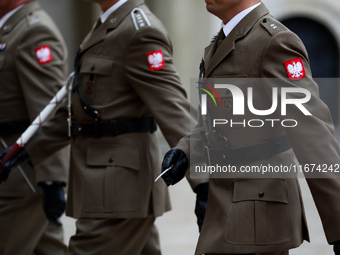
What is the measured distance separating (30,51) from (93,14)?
858cm

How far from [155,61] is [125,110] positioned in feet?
1.01

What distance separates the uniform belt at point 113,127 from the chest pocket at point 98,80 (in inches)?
4.8

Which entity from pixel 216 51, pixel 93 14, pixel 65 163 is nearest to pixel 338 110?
pixel 93 14

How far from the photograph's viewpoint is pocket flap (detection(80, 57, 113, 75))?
3227mm

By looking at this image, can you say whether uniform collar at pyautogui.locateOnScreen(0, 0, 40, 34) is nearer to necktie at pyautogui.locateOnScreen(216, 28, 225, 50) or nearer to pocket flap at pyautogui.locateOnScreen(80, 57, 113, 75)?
pocket flap at pyautogui.locateOnScreen(80, 57, 113, 75)

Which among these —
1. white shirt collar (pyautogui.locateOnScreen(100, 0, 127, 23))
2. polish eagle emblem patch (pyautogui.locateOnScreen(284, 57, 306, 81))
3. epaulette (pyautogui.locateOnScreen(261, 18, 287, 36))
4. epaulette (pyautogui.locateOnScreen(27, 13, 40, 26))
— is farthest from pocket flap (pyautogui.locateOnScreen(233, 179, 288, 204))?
epaulette (pyautogui.locateOnScreen(27, 13, 40, 26))

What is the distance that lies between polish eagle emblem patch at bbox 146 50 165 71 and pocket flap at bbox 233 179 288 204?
40.4 inches

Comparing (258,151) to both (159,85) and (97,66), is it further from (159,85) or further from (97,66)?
(97,66)

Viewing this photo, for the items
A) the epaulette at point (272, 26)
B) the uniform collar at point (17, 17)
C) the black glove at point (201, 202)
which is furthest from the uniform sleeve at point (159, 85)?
the uniform collar at point (17, 17)

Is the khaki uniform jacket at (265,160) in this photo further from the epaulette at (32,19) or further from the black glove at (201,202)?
the epaulette at (32,19)

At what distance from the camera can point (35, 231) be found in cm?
412

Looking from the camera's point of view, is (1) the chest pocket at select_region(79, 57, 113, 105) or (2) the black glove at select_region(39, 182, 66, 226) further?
(2) the black glove at select_region(39, 182, 66, 226)

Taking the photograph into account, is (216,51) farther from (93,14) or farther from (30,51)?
(93,14)

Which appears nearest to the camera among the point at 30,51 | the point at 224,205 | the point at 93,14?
the point at 224,205
